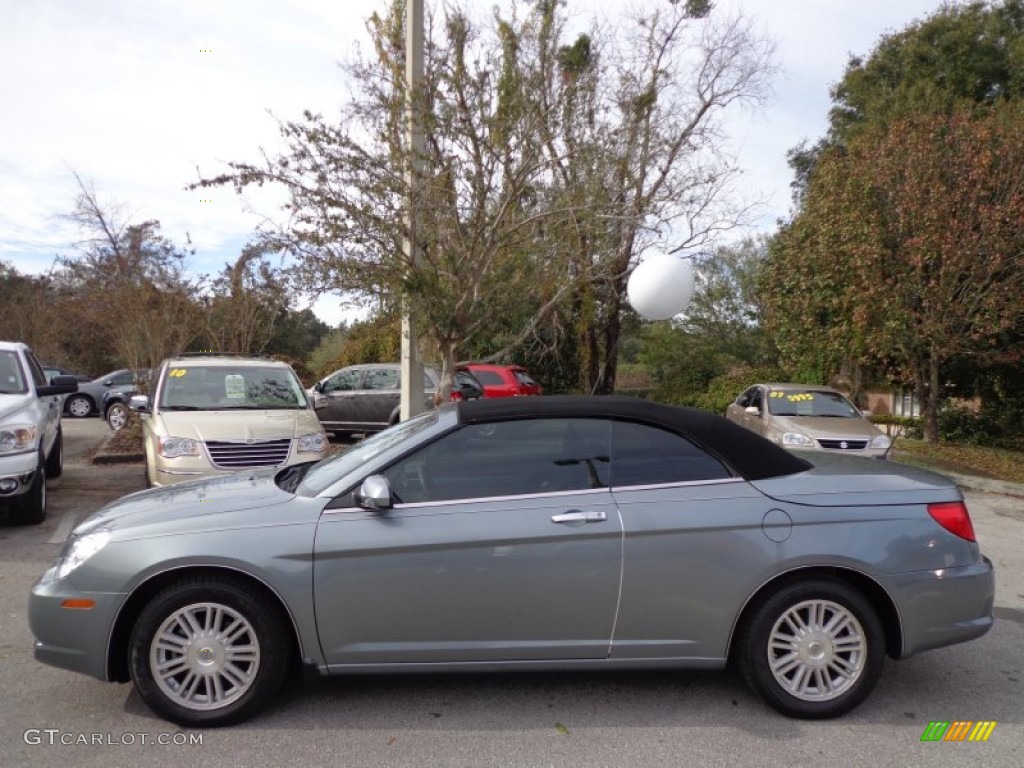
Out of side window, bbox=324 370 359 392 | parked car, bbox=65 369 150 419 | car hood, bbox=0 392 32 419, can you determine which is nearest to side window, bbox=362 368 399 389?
side window, bbox=324 370 359 392

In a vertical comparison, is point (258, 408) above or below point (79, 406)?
above

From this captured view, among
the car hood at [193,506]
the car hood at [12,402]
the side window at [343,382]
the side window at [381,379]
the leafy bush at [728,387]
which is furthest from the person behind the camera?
the leafy bush at [728,387]

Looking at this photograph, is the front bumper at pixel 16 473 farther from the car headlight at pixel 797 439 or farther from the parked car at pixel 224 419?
the car headlight at pixel 797 439

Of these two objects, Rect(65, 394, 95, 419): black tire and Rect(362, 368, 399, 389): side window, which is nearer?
Rect(362, 368, 399, 389): side window

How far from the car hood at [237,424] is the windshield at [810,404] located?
7.31 m

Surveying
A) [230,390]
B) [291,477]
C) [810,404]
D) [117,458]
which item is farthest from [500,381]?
[291,477]

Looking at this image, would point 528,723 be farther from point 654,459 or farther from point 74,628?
point 74,628

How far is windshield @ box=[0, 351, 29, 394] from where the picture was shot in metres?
8.23

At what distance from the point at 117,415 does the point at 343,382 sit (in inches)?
192

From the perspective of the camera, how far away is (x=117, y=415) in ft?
54.8

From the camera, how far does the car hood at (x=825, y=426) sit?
11.3 m

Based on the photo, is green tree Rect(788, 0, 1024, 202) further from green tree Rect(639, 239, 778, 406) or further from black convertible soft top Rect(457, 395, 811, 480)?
black convertible soft top Rect(457, 395, 811, 480)

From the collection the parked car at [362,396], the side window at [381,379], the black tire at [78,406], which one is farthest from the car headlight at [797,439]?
the black tire at [78,406]

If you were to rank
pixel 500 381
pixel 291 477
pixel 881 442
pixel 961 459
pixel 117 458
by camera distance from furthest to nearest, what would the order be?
pixel 500 381, pixel 961 459, pixel 117 458, pixel 881 442, pixel 291 477
